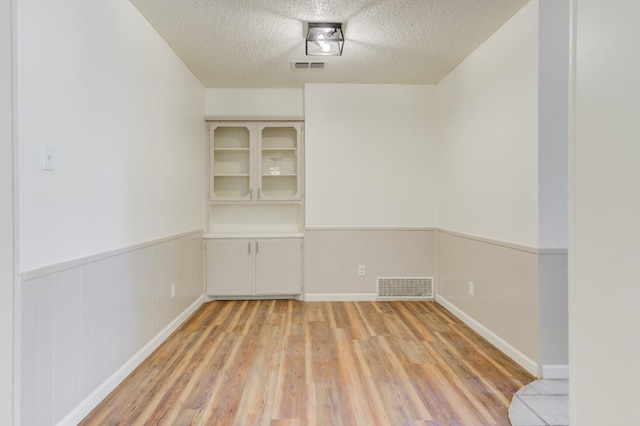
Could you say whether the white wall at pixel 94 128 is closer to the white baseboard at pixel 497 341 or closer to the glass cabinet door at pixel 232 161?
the glass cabinet door at pixel 232 161

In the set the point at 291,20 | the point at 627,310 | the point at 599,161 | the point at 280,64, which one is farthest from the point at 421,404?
the point at 280,64

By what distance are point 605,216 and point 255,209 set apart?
380cm

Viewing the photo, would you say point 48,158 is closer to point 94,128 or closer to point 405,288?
point 94,128

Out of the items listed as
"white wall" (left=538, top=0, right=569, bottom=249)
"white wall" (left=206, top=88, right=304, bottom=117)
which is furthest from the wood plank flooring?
"white wall" (left=206, top=88, right=304, bottom=117)

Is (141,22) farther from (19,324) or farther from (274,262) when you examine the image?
(274,262)

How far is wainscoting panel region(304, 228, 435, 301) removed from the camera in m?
4.18

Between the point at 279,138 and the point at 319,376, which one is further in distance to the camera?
the point at 279,138

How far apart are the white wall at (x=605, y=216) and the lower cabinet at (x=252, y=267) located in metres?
3.16

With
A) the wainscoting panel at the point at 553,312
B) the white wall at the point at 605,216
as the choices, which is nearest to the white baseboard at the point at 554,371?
the wainscoting panel at the point at 553,312

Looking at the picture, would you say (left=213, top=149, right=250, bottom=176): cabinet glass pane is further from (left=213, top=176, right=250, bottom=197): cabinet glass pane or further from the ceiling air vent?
the ceiling air vent

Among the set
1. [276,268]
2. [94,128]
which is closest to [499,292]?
[276,268]

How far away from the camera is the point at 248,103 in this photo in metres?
4.28

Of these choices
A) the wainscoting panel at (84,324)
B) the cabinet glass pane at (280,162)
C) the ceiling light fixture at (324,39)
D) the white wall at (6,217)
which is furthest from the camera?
the cabinet glass pane at (280,162)

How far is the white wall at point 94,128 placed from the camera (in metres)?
1.55
